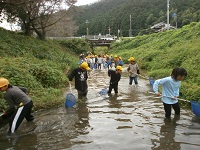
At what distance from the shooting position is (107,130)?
6168mm

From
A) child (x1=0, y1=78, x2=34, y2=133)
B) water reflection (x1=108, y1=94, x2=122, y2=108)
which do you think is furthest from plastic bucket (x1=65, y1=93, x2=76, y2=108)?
child (x1=0, y1=78, x2=34, y2=133)

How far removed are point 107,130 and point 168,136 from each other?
1474 millimetres

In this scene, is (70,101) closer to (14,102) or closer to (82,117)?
(82,117)

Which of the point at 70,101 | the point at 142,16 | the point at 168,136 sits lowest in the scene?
the point at 168,136

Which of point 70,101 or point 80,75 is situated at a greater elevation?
point 80,75

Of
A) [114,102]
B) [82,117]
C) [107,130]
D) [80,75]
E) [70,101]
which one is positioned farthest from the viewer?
[114,102]

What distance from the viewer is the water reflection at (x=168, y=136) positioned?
5054 mm

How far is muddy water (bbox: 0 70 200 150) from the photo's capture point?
5.22 m

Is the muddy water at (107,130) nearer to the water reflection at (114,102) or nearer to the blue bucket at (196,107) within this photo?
the water reflection at (114,102)

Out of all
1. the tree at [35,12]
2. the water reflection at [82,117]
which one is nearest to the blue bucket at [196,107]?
the water reflection at [82,117]

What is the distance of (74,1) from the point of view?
2948 cm

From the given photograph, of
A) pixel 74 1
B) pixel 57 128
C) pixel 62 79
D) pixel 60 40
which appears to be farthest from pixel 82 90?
pixel 60 40

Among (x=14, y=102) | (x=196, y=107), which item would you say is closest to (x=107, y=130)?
(x=14, y=102)

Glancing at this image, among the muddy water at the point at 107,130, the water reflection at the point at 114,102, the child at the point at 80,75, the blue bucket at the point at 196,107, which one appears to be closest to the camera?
the muddy water at the point at 107,130
